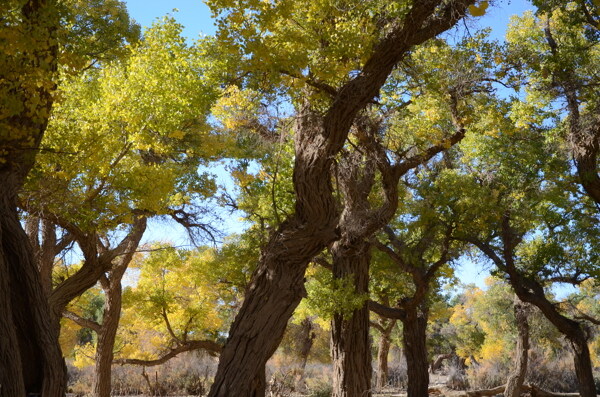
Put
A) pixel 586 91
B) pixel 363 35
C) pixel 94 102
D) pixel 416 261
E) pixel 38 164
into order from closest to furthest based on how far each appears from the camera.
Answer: pixel 363 35, pixel 38 164, pixel 94 102, pixel 586 91, pixel 416 261

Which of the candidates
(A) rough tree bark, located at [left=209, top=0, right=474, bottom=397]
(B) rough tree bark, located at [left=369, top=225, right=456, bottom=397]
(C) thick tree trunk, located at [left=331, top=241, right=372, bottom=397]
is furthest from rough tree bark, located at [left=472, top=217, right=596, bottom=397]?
(A) rough tree bark, located at [left=209, top=0, right=474, bottom=397]

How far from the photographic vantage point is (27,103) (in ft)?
16.6

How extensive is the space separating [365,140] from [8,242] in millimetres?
5265

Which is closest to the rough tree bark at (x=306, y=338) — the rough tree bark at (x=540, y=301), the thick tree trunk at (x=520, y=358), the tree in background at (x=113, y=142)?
the thick tree trunk at (x=520, y=358)

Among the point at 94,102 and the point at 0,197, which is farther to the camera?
the point at 94,102

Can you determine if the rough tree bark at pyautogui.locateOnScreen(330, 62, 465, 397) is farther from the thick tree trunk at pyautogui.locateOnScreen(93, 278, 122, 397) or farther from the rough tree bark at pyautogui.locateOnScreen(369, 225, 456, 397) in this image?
the thick tree trunk at pyautogui.locateOnScreen(93, 278, 122, 397)

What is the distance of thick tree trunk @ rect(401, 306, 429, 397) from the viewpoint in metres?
14.5

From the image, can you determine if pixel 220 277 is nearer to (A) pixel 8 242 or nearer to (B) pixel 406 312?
(B) pixel 406 312

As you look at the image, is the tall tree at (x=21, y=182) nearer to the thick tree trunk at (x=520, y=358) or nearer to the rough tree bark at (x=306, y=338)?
the thick tree trunk at (x=520, y=358)

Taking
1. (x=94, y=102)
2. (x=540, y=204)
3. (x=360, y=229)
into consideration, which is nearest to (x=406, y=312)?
(x=540, y=204)

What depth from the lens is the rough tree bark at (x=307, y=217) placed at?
18.5 feet

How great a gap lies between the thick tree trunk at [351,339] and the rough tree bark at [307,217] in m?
3.71

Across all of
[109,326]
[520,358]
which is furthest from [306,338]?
[109,326]

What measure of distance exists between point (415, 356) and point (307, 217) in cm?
992
